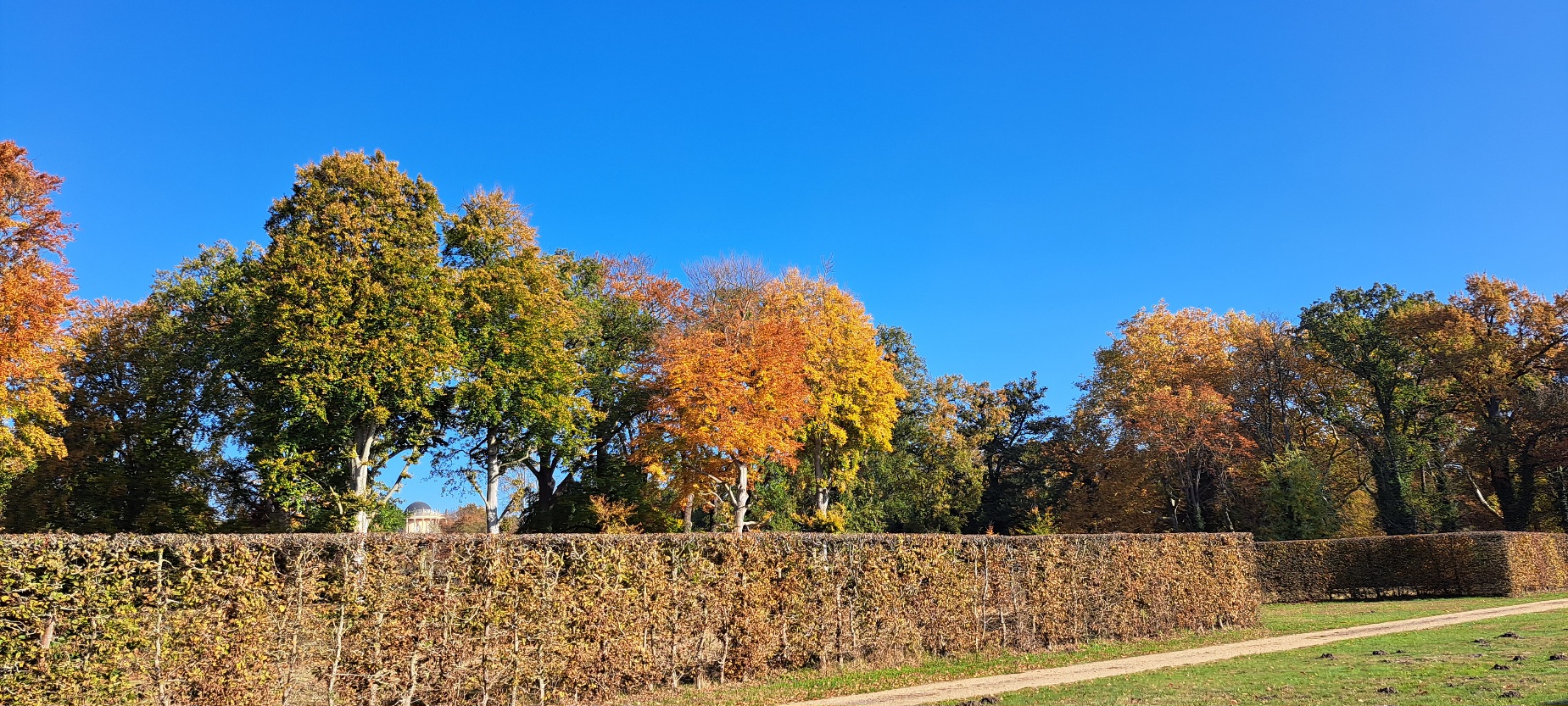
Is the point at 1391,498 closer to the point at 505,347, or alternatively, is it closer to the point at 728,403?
the point at 728,403

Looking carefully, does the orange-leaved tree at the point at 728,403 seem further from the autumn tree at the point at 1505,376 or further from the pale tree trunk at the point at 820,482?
the autumn tree at the point at 1505,376

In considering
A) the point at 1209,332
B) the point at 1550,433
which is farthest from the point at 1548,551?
the point at 1209,332

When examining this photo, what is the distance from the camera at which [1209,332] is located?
153 ft

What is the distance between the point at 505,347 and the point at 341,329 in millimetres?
5056

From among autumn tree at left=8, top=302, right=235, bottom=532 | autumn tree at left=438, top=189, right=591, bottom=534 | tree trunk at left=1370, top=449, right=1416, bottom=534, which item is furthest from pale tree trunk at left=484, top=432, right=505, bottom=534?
tree trunk at left=1370, top=449, right=1416, bottom=534

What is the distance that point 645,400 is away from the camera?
33.2m

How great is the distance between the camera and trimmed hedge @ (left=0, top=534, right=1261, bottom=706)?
8.34m

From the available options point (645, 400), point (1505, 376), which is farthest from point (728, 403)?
point (1505, 376)

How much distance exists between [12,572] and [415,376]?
17.4 meters

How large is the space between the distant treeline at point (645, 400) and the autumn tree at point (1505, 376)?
13 cm

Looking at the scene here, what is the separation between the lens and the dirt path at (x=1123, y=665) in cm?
1170

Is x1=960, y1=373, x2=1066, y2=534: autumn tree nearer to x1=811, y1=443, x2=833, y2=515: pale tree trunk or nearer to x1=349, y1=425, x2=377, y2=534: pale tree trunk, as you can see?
x1=811, y1=443, x2=833, y2=515: pale tree trunk

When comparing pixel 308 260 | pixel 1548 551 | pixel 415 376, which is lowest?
pixel 1548 551

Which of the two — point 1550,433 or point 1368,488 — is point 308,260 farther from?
point 1550,433
